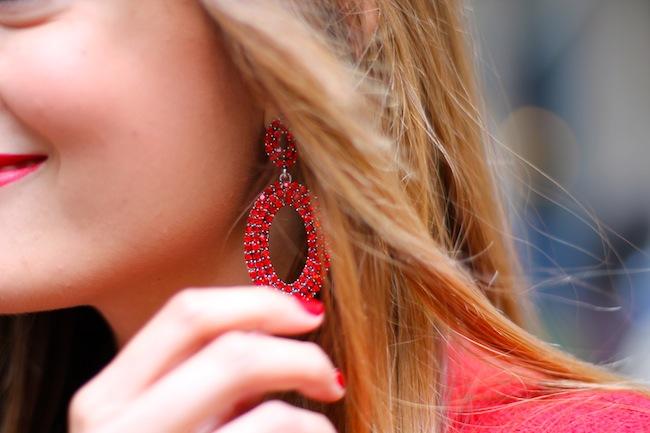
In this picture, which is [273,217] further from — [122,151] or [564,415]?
[564,415]

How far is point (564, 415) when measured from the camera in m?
1.17

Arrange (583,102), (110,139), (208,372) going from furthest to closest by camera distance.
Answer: (583,102)
(110,139)
(208,372)

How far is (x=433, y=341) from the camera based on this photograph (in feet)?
4.25

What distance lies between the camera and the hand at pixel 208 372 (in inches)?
37.0

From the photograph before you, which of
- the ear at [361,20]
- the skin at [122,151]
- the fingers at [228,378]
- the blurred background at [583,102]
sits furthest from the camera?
the blurred background at [583,102]

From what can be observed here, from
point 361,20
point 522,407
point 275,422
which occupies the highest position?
point 361,20

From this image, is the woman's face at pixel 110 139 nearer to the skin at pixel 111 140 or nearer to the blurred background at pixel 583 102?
the skin at pixel 111 140

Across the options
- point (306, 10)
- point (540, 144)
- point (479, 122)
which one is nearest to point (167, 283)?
point (306, 10)

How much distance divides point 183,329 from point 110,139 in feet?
0.92

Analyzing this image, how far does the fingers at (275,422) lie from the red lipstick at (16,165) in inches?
16.1

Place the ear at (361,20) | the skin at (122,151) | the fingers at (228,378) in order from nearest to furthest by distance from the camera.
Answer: the fingers at (228,378), the skin at (122,151), the ear at (361,20)

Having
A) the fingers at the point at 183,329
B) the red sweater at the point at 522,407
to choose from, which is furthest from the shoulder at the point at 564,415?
the fingers at the point at 183,329

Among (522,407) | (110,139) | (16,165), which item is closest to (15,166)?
(16,165)

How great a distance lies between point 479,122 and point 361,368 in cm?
46
